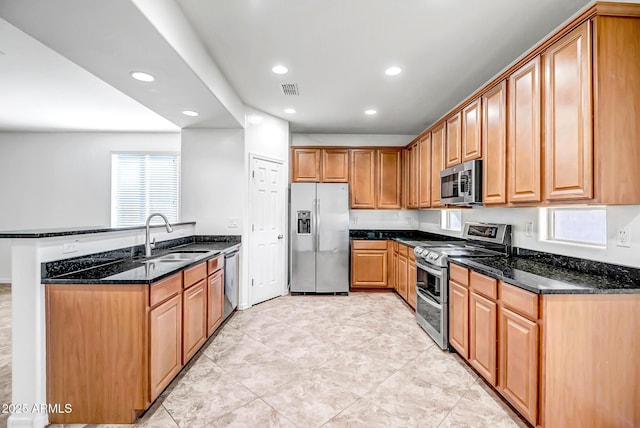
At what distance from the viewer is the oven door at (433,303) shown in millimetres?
2875

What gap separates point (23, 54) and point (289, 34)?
2507 mm

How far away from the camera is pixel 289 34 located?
238cm

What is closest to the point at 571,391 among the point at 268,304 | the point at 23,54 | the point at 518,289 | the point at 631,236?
the point at 518,289

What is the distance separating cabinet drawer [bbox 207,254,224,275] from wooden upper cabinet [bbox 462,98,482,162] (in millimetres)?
2744

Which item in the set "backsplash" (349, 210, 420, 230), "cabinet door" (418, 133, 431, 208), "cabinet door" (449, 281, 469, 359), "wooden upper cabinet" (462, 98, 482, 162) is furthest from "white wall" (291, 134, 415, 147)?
"cabinet door" (449, 281, 469, 359)

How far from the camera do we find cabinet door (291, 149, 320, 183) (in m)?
5.13

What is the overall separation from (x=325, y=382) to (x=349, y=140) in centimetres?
412

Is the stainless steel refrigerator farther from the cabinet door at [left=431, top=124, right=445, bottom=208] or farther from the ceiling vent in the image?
the ceiling vent

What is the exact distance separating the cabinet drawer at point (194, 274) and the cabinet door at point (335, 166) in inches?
110

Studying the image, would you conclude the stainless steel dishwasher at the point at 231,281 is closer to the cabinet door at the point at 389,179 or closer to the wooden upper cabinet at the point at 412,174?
the cabinet door at the point at 389,179

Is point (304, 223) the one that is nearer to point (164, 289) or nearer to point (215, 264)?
point (215, 264)

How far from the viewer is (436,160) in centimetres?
388

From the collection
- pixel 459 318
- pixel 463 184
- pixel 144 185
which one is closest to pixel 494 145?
pixel 463 184

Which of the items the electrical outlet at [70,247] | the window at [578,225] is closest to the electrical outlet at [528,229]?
the window at [578,225]
